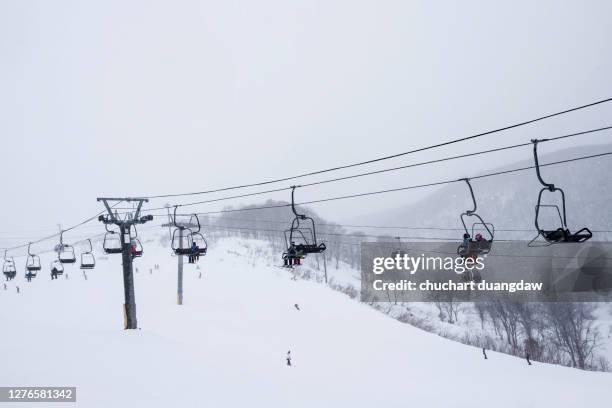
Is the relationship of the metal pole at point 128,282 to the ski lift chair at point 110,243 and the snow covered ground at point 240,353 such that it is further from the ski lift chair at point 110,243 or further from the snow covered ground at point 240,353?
the snow covered ground at point 240,353

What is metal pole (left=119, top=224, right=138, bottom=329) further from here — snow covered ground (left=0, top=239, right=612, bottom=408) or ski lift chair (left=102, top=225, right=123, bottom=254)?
snow covered ground (left=0, top=239, right=612, bottom=408)

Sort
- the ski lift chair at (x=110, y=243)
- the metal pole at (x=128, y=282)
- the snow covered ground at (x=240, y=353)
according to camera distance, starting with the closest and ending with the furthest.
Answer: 1. the snow covered ground at (x=240, y=353)
2. the ski lift chair at (x=110, y=243)
3. the metal pole at (x=128, y=282)

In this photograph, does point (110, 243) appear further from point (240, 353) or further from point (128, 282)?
point (240, 353)

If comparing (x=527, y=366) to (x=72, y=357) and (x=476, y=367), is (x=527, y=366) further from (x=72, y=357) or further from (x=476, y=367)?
(x=72, y=357)

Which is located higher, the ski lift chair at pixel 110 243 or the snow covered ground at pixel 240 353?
the ski lift chair at pixel 110 243

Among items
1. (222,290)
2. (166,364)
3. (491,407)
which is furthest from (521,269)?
(166,364)

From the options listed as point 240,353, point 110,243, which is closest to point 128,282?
point 110,243

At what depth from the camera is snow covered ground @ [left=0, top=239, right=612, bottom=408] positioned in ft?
35.1

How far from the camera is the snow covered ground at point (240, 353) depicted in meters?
10.7

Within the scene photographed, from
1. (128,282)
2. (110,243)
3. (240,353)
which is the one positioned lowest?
(240,353)

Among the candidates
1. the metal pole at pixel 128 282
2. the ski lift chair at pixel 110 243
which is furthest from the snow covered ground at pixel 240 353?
the ski lift chair at pixel 110 243

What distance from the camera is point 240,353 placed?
21859 millimetres

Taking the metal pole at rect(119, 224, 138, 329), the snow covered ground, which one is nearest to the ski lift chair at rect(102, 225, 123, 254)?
the metal pole at rect(119, 224, 138, 329)

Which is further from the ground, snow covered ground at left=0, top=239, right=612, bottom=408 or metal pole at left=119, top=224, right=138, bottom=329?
metal pole at left=119, top=224, right=138, bottom=329
